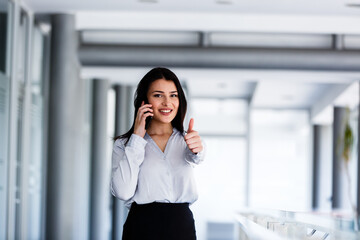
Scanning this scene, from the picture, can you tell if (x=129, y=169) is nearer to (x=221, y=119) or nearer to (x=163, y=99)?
(x=163, y=99)

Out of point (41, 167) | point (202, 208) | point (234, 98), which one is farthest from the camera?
point (202, 208)

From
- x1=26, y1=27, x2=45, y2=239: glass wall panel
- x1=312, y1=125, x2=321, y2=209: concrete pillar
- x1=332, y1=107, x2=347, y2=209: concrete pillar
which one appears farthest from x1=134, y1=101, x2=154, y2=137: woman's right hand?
x1=312, y1=125, x2=321, y2=209: concrete pillar

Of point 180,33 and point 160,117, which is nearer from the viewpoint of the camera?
point 160,117

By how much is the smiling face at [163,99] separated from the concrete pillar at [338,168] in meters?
10.6

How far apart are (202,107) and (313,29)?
27.4 ft

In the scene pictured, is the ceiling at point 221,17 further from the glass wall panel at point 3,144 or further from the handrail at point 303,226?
the handrail at point 303,226

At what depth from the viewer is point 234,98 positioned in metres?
15.2

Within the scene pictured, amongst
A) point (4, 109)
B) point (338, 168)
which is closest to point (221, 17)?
point (4, 109)

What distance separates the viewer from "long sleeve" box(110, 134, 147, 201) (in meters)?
2.10

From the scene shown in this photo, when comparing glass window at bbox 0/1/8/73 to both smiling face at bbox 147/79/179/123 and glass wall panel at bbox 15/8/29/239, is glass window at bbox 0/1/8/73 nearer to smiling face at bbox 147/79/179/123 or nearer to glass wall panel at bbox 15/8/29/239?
glass wall panel at bbox 15/8/29/239

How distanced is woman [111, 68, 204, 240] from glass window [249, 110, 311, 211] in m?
14.6

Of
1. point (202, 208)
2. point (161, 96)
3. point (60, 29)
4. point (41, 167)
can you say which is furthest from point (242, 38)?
point (202, 208)

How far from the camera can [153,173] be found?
2.13 meters

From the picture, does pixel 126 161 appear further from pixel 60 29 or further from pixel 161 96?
pixel 60 29
